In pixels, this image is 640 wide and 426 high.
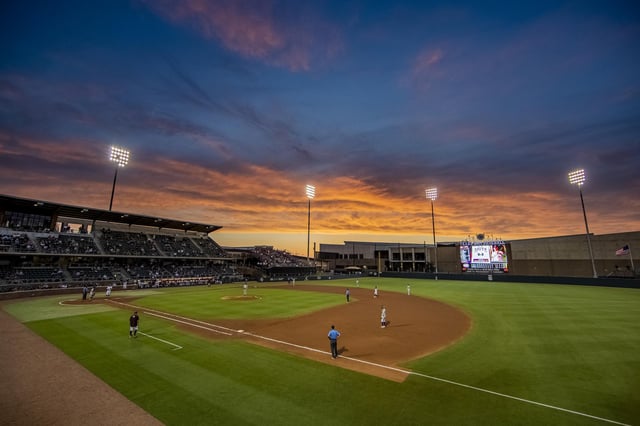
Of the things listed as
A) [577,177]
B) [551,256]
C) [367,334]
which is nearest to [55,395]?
[367,334]

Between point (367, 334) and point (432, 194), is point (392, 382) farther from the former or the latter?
point (432, 194)

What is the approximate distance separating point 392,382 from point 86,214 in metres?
65.6

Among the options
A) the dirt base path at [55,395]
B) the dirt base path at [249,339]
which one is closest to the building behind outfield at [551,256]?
the dirt base path at [249,339]

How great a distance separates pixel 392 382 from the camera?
10.8 metres

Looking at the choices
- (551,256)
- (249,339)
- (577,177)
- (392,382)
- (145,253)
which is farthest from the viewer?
(551,256)

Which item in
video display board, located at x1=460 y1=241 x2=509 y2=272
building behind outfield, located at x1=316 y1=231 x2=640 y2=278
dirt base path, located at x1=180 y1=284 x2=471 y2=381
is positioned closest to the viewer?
dirt base path, located at x1=180 y1=284 x2=471 y2=381

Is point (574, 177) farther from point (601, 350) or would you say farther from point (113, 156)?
point (113, 156)

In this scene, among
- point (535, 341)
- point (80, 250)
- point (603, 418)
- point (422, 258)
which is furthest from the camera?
point (422, 258)

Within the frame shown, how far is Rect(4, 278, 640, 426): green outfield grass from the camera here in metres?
8.48

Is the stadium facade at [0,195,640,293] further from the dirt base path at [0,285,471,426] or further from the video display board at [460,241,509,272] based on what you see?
the dirt base path at [0,285,471,426]

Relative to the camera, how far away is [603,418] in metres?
8.09

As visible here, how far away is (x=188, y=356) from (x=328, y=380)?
763 centimetres

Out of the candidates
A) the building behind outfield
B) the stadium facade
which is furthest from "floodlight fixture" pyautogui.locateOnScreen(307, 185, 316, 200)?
the building behind outfield

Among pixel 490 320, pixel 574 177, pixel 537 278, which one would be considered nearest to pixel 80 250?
pixel 490 320
